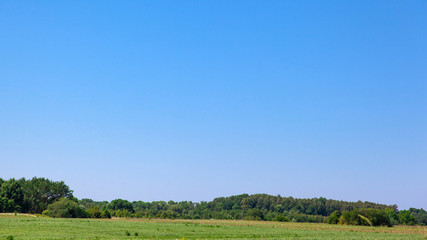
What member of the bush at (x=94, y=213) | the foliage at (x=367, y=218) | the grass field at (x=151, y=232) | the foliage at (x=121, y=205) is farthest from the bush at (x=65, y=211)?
the foliage at (x=367, y=218)

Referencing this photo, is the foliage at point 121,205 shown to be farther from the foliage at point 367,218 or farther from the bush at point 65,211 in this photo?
the foliage at point 367,218

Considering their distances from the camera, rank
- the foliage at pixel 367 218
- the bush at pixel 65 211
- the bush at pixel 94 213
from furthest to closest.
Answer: the bush at pixel 94 213 < the bush at pixel 65 211 < the foliage at pixel 367 218

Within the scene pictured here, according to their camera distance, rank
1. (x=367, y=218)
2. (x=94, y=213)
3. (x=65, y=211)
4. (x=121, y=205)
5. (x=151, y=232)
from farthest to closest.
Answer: (x=121, y=205) → (x=94, y=213) → (x=65, y=211) → (x=367, y=218) → (x=151, y=232)

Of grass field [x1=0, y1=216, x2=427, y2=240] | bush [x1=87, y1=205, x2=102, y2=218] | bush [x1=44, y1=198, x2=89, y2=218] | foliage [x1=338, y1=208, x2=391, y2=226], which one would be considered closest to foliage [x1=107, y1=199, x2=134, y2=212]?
bush [x1=87, y1=205, x2=102, y2=218]

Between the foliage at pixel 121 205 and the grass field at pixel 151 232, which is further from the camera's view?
the foliage at pixel 121 205

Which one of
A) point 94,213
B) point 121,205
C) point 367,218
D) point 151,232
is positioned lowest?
point 151,232

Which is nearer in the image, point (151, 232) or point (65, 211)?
point (151, 232)

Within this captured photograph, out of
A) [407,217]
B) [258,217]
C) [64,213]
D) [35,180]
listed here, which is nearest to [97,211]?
[64,213]

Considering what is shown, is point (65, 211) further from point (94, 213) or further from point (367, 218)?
point (367, 218)

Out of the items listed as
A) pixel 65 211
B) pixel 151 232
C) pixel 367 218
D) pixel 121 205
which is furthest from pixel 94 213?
pixel 367 218

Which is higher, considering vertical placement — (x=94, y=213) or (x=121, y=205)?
(x=121, y=205)

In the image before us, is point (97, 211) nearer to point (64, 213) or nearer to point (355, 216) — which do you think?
point (64, 213)

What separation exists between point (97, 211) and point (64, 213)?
40.3 feet

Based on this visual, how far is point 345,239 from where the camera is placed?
51000 millimetres
